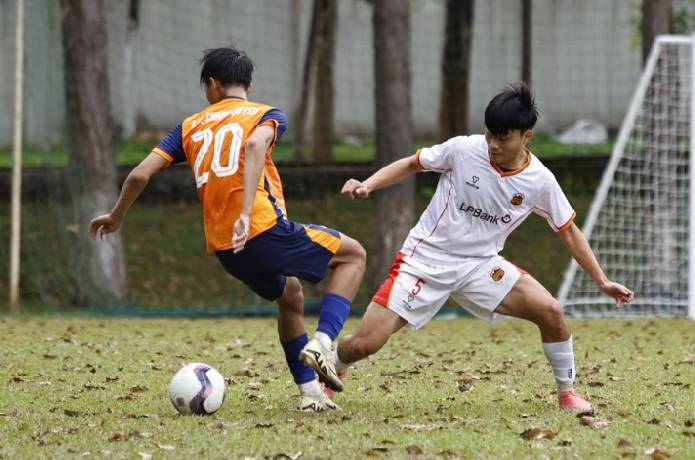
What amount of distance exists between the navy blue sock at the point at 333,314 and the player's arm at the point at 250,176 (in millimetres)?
591

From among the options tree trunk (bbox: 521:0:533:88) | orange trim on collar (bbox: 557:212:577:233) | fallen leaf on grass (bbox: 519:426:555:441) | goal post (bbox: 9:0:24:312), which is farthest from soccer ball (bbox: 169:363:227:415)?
tree trunk (bbox: 521:0:533:88)

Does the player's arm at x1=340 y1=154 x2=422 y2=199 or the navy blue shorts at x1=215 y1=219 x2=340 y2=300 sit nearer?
the navy blue shorts at x1=215 y1=219 x2=340 y2=300

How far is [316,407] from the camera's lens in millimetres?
6629

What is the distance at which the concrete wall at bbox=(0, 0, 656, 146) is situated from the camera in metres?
21.1

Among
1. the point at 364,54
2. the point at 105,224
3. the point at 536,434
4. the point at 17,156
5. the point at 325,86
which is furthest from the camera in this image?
the point at 364,54

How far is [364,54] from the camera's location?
24.6 meters

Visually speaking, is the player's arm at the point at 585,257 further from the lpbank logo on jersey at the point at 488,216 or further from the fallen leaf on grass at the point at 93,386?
the fallen leaf on grass at the point at 93,386

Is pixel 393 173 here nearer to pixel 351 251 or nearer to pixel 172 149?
pixel 351 251

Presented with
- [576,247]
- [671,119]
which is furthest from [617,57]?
[576,247]

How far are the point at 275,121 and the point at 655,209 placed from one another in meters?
9.35

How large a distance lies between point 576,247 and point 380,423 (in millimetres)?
1425

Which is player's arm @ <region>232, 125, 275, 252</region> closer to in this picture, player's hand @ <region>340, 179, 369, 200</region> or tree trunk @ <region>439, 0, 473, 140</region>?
player's hand @ <region>340, 179, 369, 200</region>

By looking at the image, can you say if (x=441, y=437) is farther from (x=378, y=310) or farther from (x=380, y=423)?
(x=378, y=310)

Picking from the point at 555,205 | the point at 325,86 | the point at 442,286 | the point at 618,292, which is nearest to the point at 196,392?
the point at 442,286
